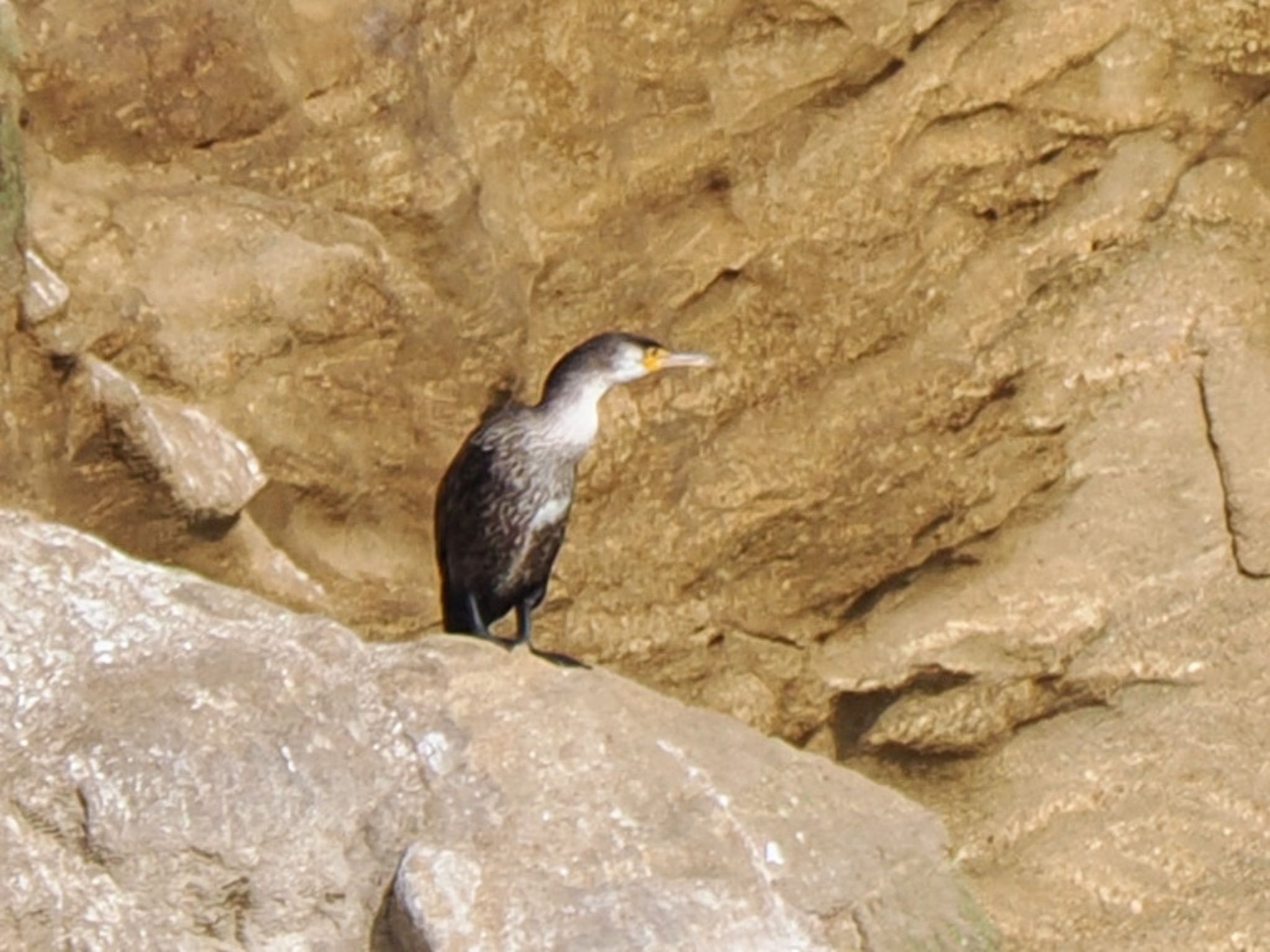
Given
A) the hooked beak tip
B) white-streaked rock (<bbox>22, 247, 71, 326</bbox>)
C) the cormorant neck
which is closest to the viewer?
white-streaked rock (<bbox>22, 247, 71, 326</bbox>)

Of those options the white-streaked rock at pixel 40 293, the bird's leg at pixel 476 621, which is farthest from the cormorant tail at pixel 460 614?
the white-streaked rock at pixel 40 293

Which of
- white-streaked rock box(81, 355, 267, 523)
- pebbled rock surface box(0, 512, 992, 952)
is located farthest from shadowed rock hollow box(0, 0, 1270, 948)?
pebbled rock surface box(0, 512, 992, 952)

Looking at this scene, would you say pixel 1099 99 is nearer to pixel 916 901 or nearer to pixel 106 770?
pixel 916 901

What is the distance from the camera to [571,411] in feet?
25.2

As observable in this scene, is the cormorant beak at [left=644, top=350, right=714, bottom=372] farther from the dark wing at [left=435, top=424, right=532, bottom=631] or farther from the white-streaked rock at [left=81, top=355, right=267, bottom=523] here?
the white-streaked rock at [left=81, top=355, right=267, bottom=523]

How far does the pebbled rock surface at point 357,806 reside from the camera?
588 cm

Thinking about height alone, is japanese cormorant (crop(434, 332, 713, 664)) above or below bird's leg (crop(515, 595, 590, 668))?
above

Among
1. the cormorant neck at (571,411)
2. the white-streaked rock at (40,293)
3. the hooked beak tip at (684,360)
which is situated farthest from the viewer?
the hooked beak tip at (684,360)

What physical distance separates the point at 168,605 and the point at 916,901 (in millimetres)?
1416

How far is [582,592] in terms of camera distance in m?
8.32

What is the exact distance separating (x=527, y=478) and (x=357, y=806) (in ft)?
5.74

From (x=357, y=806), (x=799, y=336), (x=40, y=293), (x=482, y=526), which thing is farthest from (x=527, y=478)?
(x=357, y=806)

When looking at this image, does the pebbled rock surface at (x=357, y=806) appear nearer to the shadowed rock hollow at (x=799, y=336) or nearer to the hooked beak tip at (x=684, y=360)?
the shadowed rock hollow at (x=799, y=336)

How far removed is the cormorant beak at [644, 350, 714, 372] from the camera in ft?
25.3
